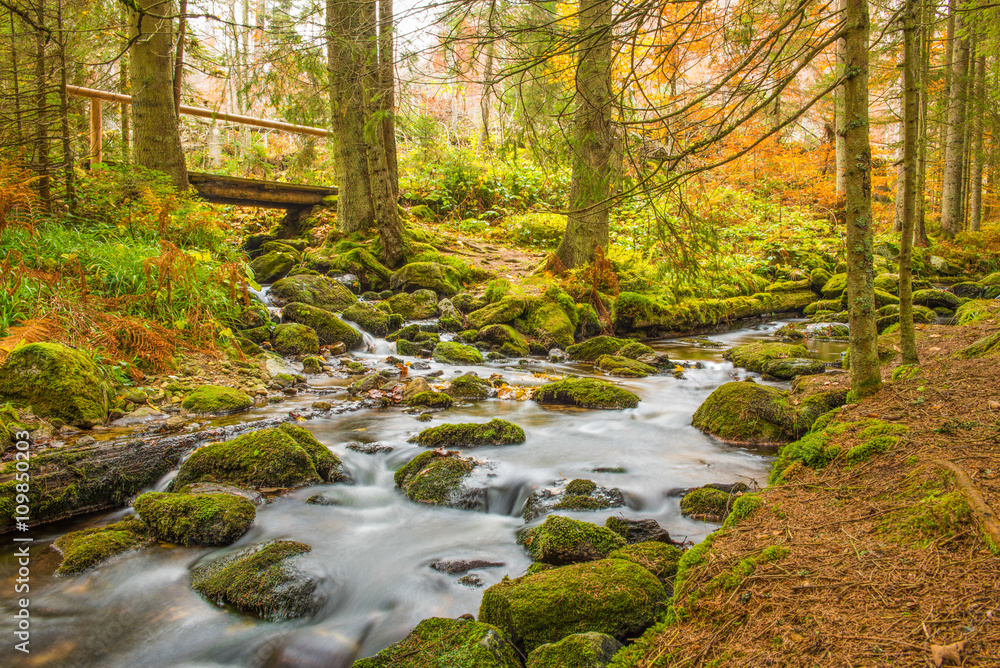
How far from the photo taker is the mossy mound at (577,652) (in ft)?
8.14

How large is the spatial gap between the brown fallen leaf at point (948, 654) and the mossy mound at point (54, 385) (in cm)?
634

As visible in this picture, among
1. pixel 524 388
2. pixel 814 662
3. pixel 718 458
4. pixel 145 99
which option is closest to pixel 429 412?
pixel 524 388

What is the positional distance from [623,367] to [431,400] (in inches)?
135

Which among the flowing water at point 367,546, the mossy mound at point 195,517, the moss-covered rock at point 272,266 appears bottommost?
the flowing water at point 367,546

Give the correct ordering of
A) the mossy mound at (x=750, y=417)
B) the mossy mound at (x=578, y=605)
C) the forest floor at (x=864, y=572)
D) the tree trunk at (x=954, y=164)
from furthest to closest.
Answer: the tree trunk at (x=954, y=164), the mossy mound at (x=750, y=417), the mossy mound at (x=578, y=605), the forest floor at (x=864, y=572)

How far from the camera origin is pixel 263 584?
355cm

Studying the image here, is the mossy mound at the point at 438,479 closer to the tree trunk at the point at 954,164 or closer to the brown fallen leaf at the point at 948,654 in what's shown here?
the brown fallen leaf at the point at 948,654

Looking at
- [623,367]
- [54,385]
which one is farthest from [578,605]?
[623,367]

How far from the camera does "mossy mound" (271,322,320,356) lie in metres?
8.77

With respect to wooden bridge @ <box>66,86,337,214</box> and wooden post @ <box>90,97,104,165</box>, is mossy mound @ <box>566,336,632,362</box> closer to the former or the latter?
wooden bridge @ <box>66,86,337,214</box>

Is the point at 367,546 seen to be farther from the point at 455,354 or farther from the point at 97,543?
the point at 455,354

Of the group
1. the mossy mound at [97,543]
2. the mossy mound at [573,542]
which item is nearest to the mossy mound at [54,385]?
the mossy mound at [97,543]
